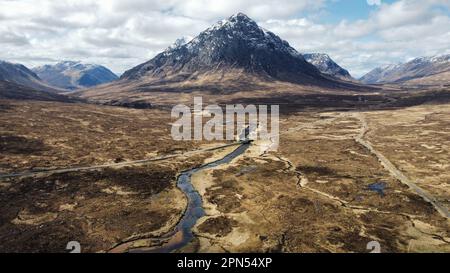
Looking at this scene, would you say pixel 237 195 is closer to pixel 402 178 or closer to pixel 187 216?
pixel 187 216

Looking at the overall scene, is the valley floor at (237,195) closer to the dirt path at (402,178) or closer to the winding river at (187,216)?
the dirt path at (402,178)

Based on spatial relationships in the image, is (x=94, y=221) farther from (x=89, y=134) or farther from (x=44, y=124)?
(x=44, y=124)

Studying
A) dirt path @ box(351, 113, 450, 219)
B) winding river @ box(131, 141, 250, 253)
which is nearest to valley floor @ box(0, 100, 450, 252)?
dirt path @ box(351, 113, 450, 219)

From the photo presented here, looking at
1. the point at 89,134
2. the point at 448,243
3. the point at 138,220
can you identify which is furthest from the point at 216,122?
the point at 448,243

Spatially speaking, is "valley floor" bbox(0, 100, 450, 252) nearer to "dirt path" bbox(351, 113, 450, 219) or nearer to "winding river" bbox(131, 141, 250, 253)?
"dirt path" bbox(351, 113, 450, 219)

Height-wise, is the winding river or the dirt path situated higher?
the dirt path

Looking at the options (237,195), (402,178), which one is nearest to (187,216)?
(237,195)

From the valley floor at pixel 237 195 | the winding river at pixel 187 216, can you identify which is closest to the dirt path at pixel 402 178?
the valley floor at pixel 237 195

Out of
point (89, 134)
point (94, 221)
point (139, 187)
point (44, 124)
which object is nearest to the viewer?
point (94, 221)

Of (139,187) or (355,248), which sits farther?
(139,187)
